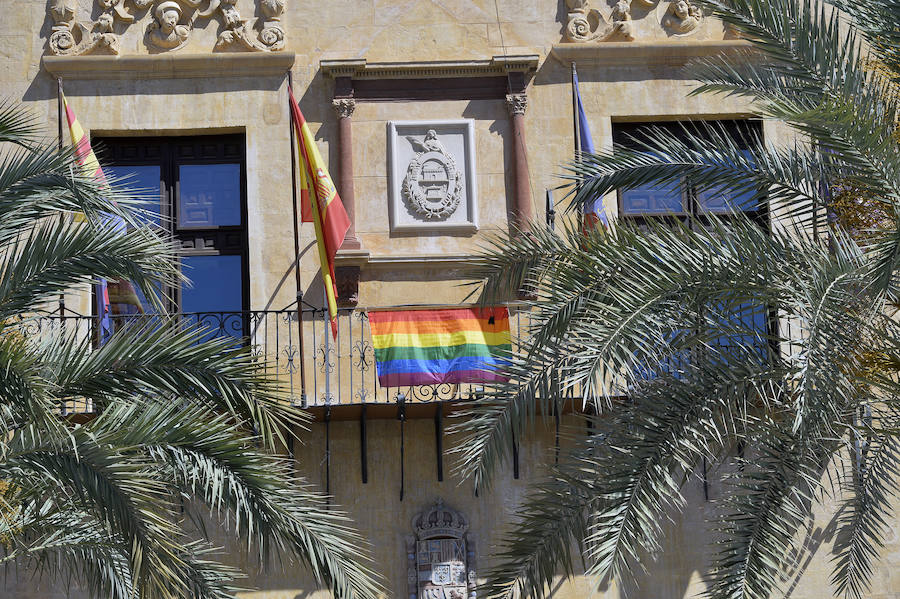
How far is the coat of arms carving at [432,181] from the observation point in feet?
60.0

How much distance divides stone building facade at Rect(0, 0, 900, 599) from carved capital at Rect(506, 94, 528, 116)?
0.05 feet

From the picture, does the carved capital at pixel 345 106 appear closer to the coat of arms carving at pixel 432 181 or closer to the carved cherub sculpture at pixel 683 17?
the coat of arms carving at pixel 432 181

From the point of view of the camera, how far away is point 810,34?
12.7 m

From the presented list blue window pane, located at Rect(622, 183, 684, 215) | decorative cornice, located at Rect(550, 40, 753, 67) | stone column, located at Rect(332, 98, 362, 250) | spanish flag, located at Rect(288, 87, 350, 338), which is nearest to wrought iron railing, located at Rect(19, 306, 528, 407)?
spanish flag, located at Rect(288, 87, 350, 338)

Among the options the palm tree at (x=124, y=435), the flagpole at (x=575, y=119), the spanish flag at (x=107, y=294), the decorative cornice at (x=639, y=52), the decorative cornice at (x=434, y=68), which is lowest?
the palm tree at (x=124, y=435)

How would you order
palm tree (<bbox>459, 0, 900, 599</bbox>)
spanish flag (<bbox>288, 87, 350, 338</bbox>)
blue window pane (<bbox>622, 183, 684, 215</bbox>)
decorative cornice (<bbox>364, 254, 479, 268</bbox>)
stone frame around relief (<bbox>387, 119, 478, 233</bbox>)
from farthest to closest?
blue window pane (<bbox>622, 183, 684, 215</bbox>)
stone frame around relief (<bbox>387, 119, 478, 233</bbox>)
decorative cornice (<bbox>364, 254, 479, 268</bbox>)
spanish flag (<bbox>288, 87, 350, 338</bbox>)
palm tree (<bbox>459, 0, 900, 599</bbox>)

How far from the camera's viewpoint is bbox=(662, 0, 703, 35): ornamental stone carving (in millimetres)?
18891

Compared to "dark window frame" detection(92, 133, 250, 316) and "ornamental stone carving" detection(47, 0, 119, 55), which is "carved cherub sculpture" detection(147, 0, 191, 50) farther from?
"dark window frame" detection(92, 133, 250, 316)

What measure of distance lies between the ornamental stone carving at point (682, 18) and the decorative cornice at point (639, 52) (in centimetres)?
29

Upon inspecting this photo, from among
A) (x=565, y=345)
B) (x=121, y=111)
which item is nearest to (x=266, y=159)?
(x=121, y=111)

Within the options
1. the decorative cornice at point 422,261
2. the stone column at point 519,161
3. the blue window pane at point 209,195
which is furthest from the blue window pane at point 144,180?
the stone column at point 519,161

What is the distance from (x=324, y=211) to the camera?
17.0 meters

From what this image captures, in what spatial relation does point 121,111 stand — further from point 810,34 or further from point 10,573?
point 810,34

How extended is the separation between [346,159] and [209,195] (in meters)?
1.59
